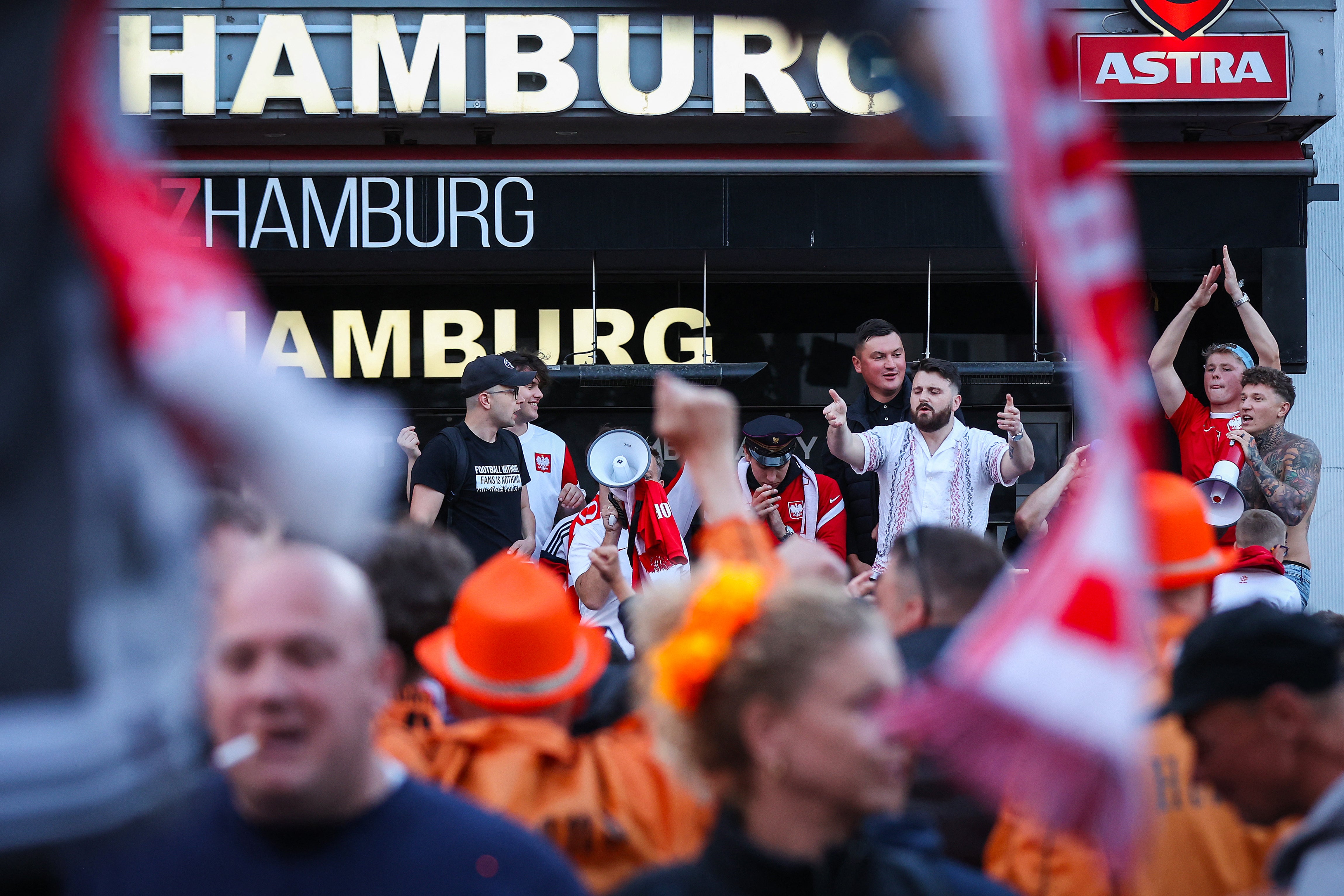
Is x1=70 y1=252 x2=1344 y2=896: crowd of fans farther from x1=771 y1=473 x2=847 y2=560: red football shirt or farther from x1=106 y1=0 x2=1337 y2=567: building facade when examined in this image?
x1=106 y1=0 x2=1337 y2=567: building facade

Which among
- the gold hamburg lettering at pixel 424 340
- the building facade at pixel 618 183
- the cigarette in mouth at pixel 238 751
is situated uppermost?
the building facade at pixel 618 183

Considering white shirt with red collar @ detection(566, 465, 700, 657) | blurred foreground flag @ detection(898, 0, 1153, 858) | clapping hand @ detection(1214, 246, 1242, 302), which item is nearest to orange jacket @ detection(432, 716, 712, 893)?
blurred foreground flag @ detection(898, 0, 1153, 858)

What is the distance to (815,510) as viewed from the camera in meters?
6.68

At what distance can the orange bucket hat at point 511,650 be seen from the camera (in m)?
2.58

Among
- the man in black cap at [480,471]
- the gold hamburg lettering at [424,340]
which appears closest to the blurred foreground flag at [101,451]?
the man in black cap at [480,471]

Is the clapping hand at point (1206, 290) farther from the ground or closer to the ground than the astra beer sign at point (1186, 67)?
closer to the ground

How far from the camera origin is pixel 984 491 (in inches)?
241

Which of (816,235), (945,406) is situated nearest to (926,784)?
(945,406)

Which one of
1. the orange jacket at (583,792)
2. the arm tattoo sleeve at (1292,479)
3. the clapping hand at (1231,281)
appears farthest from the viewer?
the clapping hand at (1231,281)

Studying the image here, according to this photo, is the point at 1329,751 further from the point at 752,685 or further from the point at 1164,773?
the point at 752,685

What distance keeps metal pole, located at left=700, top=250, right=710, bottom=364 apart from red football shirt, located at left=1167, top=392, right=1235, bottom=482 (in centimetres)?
355

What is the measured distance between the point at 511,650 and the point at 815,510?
13.8 feet

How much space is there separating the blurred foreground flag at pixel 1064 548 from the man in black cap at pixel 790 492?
5411mm

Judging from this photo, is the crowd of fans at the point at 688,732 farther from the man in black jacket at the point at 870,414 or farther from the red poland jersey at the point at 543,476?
the red poland jersey at the point at 543,476
